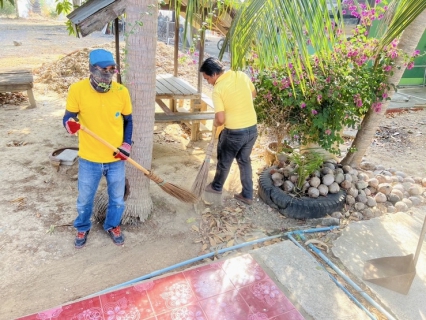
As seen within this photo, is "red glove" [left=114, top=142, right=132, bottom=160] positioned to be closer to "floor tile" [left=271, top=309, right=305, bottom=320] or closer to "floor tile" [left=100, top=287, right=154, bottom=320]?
"floor tile" [left=100, top=287, right=154, bottom=320]

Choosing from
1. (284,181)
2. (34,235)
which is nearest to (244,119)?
(284,181)

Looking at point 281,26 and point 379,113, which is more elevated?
point 281,26

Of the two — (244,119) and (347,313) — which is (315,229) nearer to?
(347,313)

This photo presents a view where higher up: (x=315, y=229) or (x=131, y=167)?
(x=131, y=167)

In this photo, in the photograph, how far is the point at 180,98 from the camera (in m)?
5.66

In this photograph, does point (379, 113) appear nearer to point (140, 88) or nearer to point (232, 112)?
point (232, 112)

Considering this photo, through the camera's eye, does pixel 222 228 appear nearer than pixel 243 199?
Yes

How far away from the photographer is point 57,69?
9.97 m

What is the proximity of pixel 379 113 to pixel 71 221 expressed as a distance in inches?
164

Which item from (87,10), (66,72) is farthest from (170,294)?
(66,72)

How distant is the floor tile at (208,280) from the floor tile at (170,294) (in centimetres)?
5

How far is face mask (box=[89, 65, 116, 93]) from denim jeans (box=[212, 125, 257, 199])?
1551mm

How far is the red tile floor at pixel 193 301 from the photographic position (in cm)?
252

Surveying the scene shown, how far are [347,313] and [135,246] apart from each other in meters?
2.04
